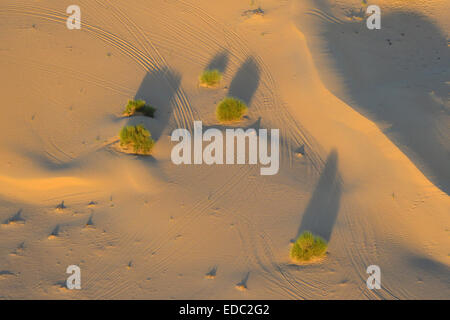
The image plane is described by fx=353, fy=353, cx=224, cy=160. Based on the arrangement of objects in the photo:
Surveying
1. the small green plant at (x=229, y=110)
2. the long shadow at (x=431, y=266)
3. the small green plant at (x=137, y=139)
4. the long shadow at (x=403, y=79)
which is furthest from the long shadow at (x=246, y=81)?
the long shadow at (x=431, y=266)

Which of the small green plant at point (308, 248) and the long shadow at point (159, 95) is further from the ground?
the long shadow at point (159, 95)

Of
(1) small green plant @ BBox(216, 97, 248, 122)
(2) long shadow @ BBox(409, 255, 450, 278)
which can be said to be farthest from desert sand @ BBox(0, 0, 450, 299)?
(1) small green plant @ BBox(216, 97, 248, 122)

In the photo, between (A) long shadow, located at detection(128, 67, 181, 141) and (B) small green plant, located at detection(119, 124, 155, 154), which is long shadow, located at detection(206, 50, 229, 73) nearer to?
(A) long shadow, located at detection(128, 67, 181, 141)

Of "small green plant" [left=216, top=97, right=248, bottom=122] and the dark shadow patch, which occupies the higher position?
"small green plant" [left=216, top=97, right=248, bottom=122]

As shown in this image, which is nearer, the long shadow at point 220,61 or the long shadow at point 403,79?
the long shadow at point 403,79

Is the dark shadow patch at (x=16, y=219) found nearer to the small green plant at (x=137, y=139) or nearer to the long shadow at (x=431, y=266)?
the small green plant at (x=137, y=139)
